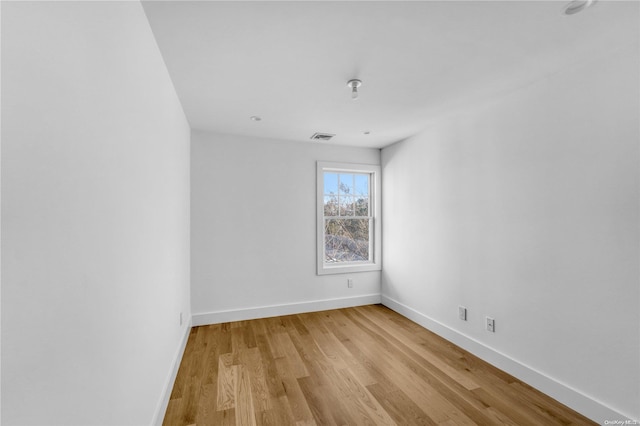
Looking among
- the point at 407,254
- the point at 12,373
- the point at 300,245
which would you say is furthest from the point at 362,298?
the point at 12,373

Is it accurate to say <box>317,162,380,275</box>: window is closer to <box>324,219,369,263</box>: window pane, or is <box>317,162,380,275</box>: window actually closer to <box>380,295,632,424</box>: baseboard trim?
<box>324,219,369,263</box>: window pane

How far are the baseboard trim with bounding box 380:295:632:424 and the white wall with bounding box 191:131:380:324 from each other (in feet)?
4.63

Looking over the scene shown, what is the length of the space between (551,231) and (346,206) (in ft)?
8.25

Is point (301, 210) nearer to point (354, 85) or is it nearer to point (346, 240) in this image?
point (346, 240)

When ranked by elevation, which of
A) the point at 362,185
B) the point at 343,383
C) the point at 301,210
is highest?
the point at 362,185

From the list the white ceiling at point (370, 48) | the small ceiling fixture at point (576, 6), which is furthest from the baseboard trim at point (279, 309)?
the small ceiling fixture at point (576, 6)

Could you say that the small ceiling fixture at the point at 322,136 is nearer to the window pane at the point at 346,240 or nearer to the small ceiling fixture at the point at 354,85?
the window pane at the point at 346,240

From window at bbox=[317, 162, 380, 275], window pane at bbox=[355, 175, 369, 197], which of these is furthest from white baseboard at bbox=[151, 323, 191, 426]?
window pane at bbox=[355, 175, 369, 197]

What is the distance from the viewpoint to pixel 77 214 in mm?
824

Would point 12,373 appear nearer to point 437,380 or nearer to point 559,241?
point 437,380

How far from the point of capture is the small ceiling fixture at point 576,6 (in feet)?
4.53

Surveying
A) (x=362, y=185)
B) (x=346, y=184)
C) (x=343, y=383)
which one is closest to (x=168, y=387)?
(x=343, y=383)

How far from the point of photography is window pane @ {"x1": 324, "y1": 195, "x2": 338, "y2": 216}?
13.4 ft

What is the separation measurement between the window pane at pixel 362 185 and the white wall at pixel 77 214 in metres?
3.09
